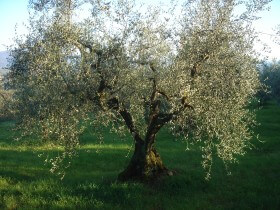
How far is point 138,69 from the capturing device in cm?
1820

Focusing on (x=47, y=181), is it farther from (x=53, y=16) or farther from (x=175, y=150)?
(x=175, y=150)

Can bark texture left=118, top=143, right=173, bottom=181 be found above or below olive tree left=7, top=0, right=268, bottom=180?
below

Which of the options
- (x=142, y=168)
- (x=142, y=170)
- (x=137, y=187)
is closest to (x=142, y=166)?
(x=142, y=168)

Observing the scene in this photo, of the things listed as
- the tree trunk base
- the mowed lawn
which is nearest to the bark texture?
the tree trunk base

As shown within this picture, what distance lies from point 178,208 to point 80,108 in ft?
22.2

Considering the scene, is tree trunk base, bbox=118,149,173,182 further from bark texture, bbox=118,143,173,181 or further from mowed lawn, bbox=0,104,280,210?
mowed lawn, bbox=0,104,280,210

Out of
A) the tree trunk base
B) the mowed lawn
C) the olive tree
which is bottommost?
the mowed lawn

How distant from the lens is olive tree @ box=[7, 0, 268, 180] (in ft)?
56.2

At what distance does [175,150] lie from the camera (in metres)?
32.5

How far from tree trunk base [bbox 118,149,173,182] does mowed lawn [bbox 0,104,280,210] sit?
2.26 feet

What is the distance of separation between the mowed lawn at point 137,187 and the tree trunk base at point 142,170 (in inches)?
27.1

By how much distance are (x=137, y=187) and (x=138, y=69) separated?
621 centimetres

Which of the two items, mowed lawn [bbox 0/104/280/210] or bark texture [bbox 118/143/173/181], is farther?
bark texture [bbox 118/143/173/181]

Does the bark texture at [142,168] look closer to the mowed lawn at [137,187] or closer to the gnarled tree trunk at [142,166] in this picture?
the gnarled tree trunk at [142,166]
